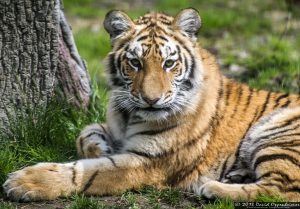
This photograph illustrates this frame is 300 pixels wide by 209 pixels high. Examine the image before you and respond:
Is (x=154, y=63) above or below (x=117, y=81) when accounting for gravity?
above

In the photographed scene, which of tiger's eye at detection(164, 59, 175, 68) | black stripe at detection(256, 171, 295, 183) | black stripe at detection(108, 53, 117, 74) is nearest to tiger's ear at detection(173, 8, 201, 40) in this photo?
tiger's eye at detection(164, 59, 175, 68)

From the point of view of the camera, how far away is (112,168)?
5586 millimetres

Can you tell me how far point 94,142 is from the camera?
6.02 m

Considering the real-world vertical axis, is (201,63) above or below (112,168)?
above

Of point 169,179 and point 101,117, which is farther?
point 101,117

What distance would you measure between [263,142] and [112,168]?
1153 mm

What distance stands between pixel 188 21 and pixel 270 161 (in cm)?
120

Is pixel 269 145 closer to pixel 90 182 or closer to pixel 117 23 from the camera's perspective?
pixel 90 182

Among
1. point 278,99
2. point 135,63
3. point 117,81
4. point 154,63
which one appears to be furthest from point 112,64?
point 278,99

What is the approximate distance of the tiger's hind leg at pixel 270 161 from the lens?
5406 millimetres

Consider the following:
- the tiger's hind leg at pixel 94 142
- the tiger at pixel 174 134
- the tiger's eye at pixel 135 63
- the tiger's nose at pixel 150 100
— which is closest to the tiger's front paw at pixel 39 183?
the tiger at pixel 174 134

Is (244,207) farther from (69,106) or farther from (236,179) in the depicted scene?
(69,106)

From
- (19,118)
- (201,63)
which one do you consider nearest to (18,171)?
(19,118)

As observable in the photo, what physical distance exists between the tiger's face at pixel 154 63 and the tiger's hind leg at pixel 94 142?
1.13 feet
